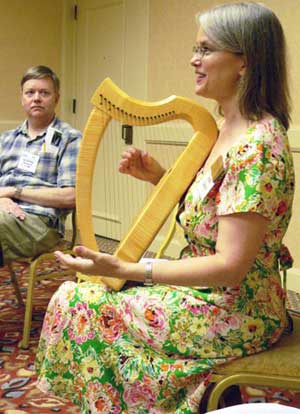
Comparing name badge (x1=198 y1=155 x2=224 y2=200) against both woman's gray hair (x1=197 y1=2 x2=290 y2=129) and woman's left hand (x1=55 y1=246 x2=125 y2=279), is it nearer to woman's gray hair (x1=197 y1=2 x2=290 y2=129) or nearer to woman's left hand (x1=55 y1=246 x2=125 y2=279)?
woman's gray hair (x1=197 y1=2 x2=290 y2=129)

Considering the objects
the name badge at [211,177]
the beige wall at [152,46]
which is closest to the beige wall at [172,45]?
the beige wall at [152,46]

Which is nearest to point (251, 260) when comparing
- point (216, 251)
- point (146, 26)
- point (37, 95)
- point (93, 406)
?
point (216, 251)

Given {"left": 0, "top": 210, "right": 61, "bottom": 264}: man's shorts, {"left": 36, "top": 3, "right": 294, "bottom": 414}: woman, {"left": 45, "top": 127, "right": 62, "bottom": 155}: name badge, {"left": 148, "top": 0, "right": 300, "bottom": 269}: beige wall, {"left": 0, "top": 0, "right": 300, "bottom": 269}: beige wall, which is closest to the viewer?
{"left": 36, "top": 3, "right": 294, "bottom": 414}: woman

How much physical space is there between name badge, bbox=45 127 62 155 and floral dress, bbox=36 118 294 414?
1243mm

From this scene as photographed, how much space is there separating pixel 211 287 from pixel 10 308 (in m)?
1.84

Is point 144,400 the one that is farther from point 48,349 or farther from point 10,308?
point 10,308

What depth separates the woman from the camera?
A: 1243mm

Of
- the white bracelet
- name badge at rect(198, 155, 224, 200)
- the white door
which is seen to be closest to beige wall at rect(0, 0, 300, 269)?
the white door

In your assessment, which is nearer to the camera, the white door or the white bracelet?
the white bracelet

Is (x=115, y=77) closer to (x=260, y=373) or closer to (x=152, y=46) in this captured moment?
(x=152, y=46)

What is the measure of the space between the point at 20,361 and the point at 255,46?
157 centimetres

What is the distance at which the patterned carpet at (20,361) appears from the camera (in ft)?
6.40

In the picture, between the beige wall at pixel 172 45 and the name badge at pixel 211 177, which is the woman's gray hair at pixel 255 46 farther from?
the beige wall at pixel 172 45

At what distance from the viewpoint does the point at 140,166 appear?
1.66 metres
